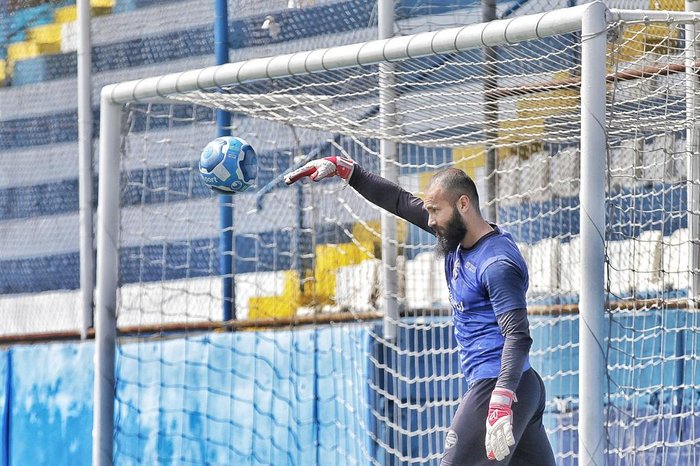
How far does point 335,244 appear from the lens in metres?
8.16

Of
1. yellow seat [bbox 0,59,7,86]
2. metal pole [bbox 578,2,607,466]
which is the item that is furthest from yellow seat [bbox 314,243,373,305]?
yellow seat [bbox 0,59,7,86]

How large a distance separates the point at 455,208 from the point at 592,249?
58 centimetres

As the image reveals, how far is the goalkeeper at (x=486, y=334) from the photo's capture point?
200 inches

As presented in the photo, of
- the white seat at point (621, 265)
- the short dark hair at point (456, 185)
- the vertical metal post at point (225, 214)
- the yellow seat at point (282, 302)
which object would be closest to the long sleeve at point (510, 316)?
the short dark hair at point (456, 185)

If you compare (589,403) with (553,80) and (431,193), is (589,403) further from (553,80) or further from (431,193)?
(553,80)

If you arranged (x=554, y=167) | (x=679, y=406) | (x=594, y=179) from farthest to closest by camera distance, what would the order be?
1. (x=554, y=167)
2. (x=679, y=406)
3. (x=594, y=179)

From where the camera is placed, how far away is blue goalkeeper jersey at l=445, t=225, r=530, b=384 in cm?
518

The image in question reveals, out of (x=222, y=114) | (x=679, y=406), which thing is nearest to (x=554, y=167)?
(x=679, y=406)

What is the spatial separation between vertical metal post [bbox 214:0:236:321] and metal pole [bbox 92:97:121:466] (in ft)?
3.23

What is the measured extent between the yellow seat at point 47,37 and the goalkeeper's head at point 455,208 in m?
4.72

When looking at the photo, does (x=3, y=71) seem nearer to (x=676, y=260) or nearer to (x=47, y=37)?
(x=47, y=37)

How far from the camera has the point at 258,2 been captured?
8.48 metres

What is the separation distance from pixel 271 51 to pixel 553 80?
7.46 ft

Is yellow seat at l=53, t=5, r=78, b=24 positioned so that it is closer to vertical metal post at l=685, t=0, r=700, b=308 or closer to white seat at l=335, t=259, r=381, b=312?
white seat at l=335, t=259, r=381, b=312
